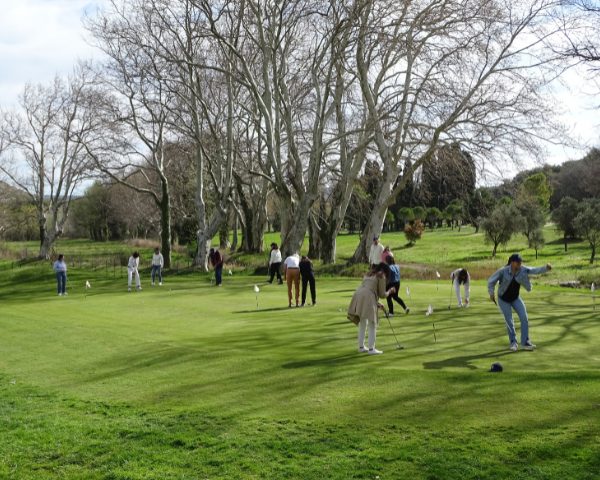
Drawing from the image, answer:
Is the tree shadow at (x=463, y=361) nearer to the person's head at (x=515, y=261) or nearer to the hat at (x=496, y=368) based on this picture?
the hat at (x=496, y=368)

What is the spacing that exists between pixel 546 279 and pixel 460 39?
46.4 feet

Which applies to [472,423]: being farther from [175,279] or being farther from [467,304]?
[175,279]

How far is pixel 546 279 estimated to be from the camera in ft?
103

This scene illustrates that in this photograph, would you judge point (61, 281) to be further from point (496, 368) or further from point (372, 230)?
point (496, 368)

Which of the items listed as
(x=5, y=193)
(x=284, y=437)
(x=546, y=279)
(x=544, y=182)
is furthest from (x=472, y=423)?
(x=544, y=182)

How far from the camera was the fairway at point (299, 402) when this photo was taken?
21.3 feet

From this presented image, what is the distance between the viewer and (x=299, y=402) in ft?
27.5

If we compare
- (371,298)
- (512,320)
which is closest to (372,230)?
(512,320)

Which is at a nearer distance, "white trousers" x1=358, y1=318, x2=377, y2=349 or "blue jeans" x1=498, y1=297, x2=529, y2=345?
"white trousers" x1=358, y1=318, x2=377, y2=349

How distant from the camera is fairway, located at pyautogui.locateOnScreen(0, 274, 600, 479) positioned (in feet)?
21.3

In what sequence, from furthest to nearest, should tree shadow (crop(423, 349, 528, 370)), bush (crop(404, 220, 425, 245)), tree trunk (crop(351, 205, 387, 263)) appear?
bush (crop(404, 220, 425, 245))
tree trunk (crop(351, 205, 387, 263))
tree shadow (crop(423, 349, 528, 370))

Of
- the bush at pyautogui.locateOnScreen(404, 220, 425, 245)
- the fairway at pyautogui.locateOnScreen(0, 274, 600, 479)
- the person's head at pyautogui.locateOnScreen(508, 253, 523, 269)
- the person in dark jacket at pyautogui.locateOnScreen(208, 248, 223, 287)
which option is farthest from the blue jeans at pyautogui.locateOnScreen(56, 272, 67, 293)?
the bush at pyautogui.locateOnScreen(404, 220, 425, 245)

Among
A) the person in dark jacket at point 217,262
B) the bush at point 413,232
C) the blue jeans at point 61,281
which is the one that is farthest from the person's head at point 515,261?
the bush at point 413,232

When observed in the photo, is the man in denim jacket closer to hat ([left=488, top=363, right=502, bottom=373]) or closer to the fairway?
the fairway
